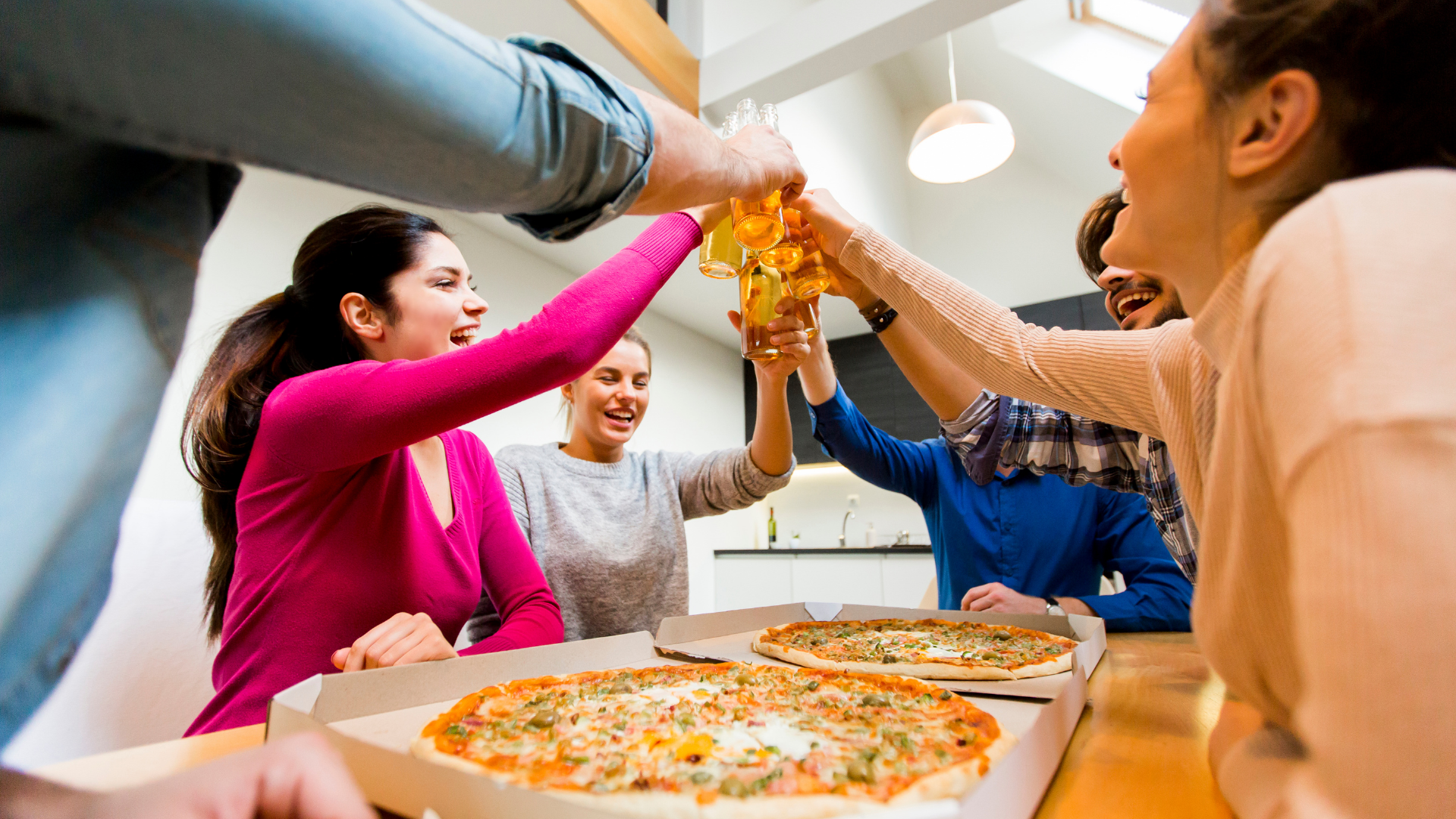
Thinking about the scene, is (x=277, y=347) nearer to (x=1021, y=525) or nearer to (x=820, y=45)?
(x=1021, y=525)

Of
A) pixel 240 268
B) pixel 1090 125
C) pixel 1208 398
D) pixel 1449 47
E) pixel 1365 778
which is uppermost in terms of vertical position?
pixel 1090 125

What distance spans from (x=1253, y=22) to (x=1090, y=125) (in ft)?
13.0

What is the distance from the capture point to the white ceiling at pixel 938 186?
10.8 ft

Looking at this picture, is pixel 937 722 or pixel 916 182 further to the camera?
pixel 916 182

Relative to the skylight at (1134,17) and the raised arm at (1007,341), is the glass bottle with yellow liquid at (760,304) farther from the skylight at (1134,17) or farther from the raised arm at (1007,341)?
the skylight at (1134,17)

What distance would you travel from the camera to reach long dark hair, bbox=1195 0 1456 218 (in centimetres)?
35

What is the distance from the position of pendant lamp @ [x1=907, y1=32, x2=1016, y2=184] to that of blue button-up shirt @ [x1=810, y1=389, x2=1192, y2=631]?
1.44 meters

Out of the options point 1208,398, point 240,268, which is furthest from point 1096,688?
point 240,268

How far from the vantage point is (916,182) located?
16.1 ft

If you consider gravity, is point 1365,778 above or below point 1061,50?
below

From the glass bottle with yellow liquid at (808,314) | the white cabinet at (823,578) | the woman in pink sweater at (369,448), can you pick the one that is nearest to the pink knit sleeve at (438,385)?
the woman in pink sweater at (369,448)

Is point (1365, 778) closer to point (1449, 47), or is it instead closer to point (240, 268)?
point (1449, 47)

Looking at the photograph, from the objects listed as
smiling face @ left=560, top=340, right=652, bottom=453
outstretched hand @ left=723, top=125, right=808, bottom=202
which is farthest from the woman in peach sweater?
smiling face @ left=560, top=340, right=652, bottom=453

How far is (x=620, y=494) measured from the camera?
1.68 meters
